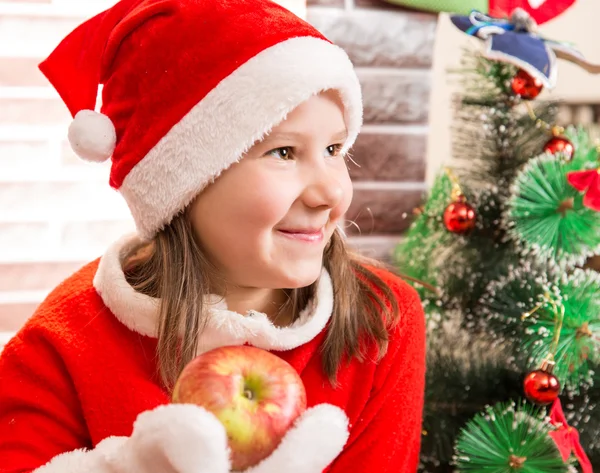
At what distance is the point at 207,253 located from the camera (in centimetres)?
106

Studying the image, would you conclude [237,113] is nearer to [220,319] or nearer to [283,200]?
[283,200]

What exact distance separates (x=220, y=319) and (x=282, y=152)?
24 cm

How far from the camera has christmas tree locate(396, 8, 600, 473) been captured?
3.88 feet

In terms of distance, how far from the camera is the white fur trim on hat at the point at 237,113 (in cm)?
93

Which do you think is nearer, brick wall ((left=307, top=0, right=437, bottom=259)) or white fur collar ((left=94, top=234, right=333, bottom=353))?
white fur collar ((left=94, top=234, right=333, bottom=353))

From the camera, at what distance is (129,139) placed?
39.7 inches

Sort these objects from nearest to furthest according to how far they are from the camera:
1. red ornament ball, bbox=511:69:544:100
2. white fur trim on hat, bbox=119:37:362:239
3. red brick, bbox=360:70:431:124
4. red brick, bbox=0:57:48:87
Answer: white fur trim on hat, bbox=119:37:362:239
red ornament ball, bbox=511:69:544:100
red brick, bbox=0:57:48:87
red brick, bbox=360:70:431:124

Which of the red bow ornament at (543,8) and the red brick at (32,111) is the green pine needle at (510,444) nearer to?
the red bow ornament at (543,8)

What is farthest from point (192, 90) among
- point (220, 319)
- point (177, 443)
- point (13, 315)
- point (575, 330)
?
point (13, 315)

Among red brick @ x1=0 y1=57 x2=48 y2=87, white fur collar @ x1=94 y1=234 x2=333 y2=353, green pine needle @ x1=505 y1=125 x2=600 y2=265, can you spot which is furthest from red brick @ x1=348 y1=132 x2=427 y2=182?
red brick @ x1=0 y1=57 x2=48 y2=87

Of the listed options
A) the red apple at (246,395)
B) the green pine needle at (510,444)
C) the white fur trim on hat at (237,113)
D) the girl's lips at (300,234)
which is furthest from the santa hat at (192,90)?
the green pine needle at (510,444)

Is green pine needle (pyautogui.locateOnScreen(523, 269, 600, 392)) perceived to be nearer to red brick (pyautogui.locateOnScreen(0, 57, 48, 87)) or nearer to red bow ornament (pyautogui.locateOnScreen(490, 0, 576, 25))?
red bow ornament (pyautogui.locateOnScreen(490, 0, 576, 25))

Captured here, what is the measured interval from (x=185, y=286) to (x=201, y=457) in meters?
0.36

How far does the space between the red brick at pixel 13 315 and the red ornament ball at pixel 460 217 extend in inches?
32.9
